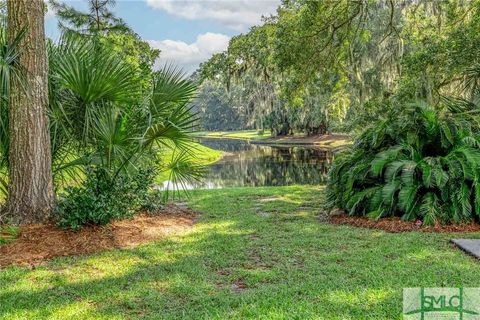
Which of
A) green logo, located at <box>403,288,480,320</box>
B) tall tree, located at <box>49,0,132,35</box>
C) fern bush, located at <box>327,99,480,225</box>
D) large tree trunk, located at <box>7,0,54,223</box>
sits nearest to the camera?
green logo, located at <box>403,288,480,320</box>

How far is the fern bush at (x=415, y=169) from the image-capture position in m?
5.12

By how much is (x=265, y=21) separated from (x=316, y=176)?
667 centimetres

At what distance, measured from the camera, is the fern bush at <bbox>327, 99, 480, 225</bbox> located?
202 inches

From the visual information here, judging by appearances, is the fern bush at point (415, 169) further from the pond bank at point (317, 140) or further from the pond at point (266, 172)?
the pond bank at point (317, 140)

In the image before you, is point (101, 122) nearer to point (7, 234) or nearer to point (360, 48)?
point (7, 234)

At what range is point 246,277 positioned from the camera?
3.41 m

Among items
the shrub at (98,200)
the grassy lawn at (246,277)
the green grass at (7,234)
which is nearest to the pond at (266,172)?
the shrub at (98,200)

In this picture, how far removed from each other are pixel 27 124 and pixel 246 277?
119 inches

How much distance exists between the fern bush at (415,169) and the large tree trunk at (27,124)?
4.03 m

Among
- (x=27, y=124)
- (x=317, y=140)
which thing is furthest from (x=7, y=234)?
(x=317, y=140)

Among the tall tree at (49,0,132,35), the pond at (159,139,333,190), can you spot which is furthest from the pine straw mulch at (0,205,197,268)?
the tall tree at (49,0,132,35)

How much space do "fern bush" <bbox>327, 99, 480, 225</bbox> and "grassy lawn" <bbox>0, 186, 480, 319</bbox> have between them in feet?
2.16

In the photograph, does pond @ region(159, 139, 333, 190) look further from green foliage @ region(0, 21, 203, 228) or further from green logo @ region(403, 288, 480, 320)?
green logo @ region(403, 288, 480, 320)

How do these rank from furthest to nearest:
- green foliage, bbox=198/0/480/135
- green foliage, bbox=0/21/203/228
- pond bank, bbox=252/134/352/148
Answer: pond bank, bbox=252/134/352/148, green foliage, bbox=198/0/480/135, green foliage, bbox=0/21/203/228
